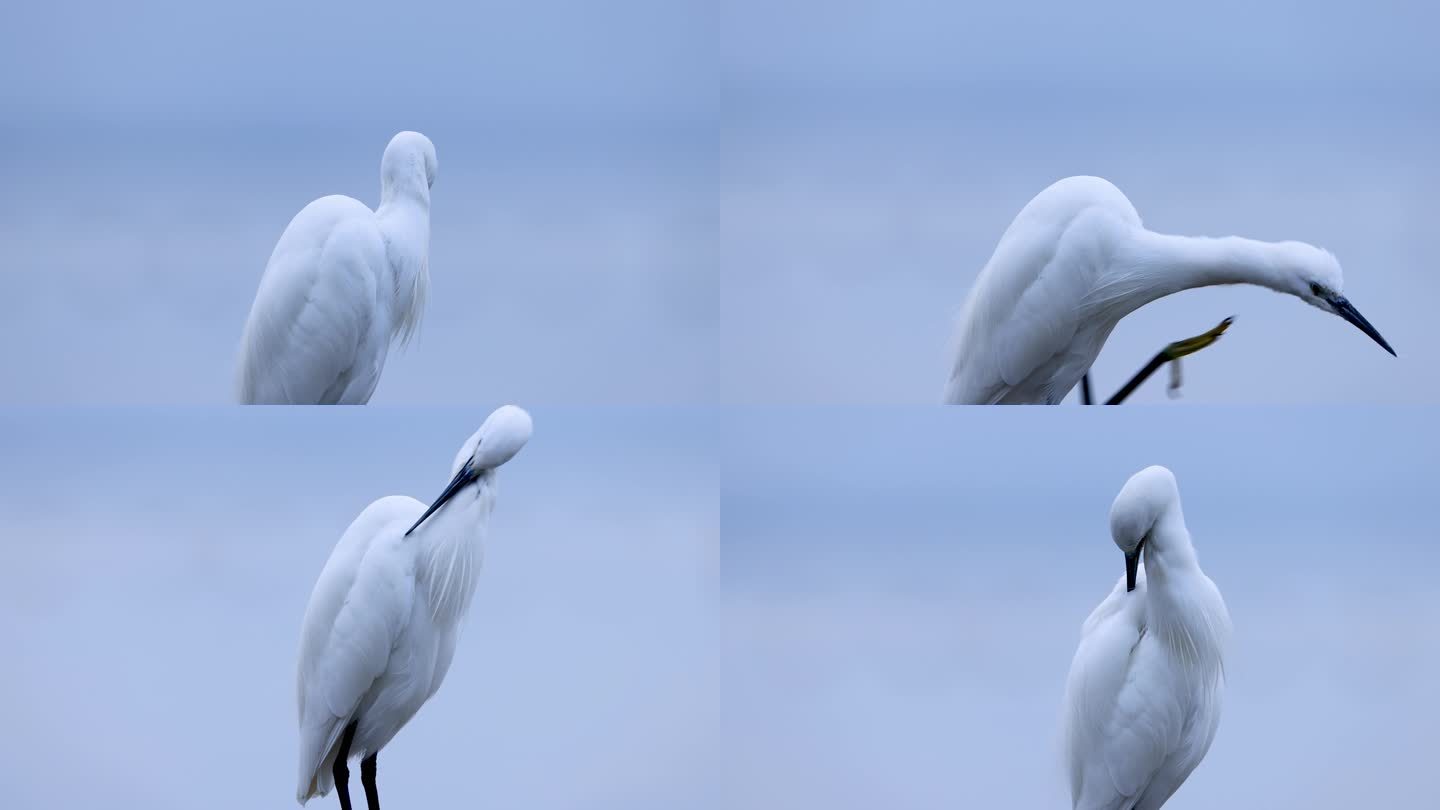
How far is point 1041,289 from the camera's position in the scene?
219 cm

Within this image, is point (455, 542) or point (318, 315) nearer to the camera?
point (318, 315)

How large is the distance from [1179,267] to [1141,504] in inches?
12.7

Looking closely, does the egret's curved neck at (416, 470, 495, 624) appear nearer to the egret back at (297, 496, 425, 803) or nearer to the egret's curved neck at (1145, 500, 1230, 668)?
the egret back at (297, 496, 425, 803)

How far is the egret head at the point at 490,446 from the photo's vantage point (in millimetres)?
2252

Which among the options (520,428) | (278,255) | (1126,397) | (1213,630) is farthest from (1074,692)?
(278,255)

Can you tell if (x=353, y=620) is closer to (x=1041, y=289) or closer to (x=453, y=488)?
(x=453, y=488)

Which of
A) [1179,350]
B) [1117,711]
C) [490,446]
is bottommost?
[1117,711]

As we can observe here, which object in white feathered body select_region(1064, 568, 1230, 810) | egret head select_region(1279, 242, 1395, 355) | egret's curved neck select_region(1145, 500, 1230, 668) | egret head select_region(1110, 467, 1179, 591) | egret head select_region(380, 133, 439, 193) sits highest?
egret head select_region(380, 133, 439, 193)

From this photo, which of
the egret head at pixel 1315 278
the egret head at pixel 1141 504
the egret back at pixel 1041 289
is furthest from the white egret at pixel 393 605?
the egret head at pixel 1315 278

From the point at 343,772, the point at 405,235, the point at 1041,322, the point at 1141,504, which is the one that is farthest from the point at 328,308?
the point at 1141,504

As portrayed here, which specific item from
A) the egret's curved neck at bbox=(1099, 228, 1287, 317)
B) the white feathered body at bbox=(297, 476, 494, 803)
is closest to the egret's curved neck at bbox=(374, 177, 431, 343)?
the white feathered body at bbox=(297, 476, 494, 803)

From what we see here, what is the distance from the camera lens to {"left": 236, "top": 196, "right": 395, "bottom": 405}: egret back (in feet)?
6.98

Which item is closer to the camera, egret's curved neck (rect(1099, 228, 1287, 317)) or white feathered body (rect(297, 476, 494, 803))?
egret's curved neck (rect(1099, 228, 1287, 317))

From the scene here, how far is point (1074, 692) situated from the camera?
92.7 inches
